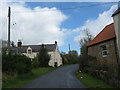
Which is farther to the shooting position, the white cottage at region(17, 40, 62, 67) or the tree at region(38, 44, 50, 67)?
the white cottage at region(17, 40, 62, 67)

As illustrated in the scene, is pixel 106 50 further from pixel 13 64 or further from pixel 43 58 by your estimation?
pixel 43 58

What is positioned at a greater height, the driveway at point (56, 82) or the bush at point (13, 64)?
the bush at point (13, 64)

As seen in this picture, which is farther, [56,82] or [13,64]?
[13,64]

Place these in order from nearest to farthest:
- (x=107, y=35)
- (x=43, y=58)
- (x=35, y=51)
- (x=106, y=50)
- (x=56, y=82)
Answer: (x=56, y=82) < (x=106, y=50) < (x=107, y=35) < (x=43, y=58) < (x=35, y=51)

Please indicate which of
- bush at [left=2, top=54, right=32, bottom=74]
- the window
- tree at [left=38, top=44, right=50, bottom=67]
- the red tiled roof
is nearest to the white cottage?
tree at [left=38, top=44, right=50, bottom=67]

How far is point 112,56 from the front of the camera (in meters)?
20.6

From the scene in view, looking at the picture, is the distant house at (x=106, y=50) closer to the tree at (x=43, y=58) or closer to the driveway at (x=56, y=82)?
the driveway at (x=56, y=82)

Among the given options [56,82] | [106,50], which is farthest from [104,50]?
[56,82]

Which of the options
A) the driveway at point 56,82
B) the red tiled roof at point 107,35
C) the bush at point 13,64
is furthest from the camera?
the red tiled roof at point 107,35

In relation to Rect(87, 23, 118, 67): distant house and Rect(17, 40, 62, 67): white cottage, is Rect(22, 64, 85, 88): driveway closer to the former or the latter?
Rect(87, 23, 118, 67): distant house

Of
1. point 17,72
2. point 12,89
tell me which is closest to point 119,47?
point 17,72

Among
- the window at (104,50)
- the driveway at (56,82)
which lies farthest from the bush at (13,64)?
the window at (104,50)

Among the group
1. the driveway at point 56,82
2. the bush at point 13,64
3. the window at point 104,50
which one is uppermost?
the window at point 104,50

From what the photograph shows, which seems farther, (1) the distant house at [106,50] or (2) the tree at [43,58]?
(2) the tree at [43,58]
